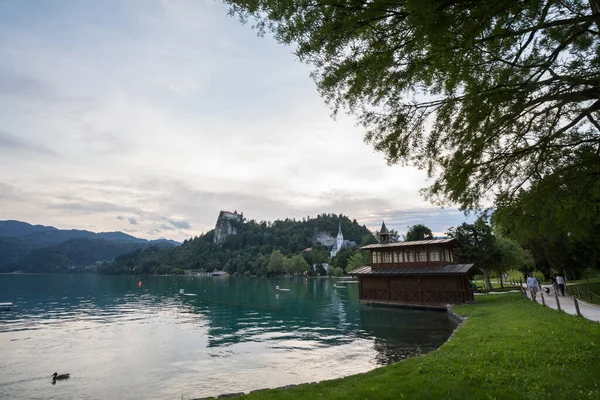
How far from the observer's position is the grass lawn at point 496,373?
7.38 m

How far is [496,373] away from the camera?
8.83 metres

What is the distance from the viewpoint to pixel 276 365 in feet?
53.7

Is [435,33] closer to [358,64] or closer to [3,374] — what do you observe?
[358,64]

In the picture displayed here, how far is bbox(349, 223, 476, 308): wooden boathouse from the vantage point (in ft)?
107

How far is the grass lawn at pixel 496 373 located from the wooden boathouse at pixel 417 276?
1883 cm

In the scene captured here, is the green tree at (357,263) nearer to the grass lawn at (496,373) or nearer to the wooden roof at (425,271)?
the wooden roof at (425,271)

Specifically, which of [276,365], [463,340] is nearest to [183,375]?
[276,365]

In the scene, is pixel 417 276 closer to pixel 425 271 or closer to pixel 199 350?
pixel 425 271

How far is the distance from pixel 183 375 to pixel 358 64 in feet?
51.5

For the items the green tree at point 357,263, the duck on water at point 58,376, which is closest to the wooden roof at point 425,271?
the duck on water at point 58,376

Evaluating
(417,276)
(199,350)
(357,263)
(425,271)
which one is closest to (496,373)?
(199,350)

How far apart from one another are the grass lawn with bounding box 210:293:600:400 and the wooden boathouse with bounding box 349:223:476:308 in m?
18.8

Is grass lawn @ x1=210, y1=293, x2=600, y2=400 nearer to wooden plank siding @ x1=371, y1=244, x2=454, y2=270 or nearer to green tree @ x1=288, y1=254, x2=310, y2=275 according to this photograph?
wooden plank siding @ x1=371, y1=244, x2=454, y2=270

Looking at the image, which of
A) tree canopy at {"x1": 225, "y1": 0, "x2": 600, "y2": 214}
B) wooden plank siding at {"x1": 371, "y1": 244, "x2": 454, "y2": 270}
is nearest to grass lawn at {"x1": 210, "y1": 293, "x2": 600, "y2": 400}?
tree canopy at {"x1": 225, "y1": 0, "x2": 600, "y2": 214}
